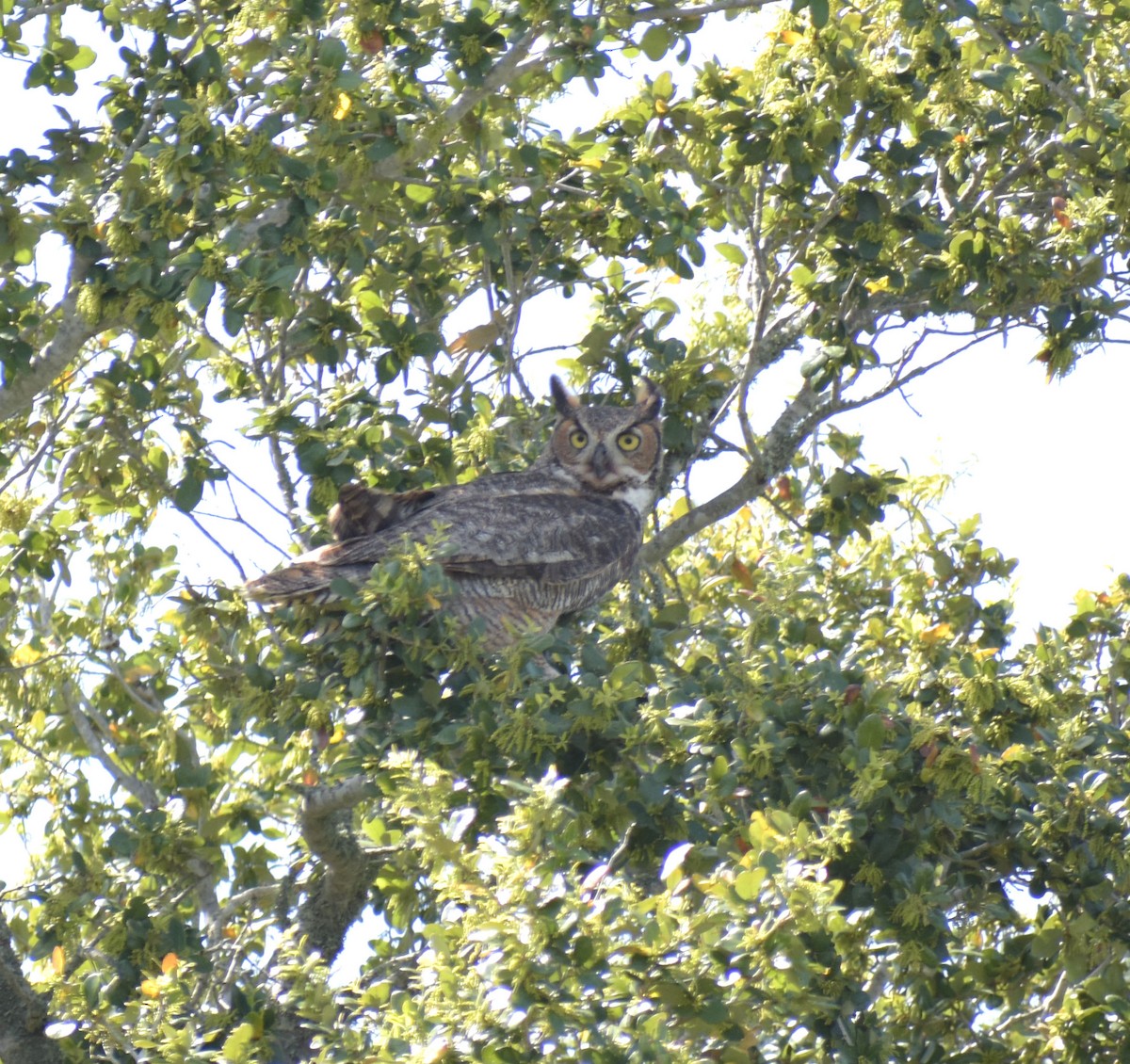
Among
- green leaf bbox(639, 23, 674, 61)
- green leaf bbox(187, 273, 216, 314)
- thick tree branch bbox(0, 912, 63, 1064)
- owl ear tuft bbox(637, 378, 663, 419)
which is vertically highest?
green leaf bbox(639, 23, 674, 61)

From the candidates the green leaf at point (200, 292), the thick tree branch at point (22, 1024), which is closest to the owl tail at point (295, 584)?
the green leaf at point (200, 292)

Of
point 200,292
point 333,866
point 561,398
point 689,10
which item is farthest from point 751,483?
point 200,292

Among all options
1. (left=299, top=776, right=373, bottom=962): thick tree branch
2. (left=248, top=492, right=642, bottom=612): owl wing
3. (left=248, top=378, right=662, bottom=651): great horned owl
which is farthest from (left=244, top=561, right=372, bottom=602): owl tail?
(left=299, top=776, right=373, bottom=962): thick tree branch

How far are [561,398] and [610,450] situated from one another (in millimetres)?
396

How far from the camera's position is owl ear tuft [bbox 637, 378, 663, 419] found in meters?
5.86

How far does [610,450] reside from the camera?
632cm

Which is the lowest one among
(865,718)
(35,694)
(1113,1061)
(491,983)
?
(1113,1061)

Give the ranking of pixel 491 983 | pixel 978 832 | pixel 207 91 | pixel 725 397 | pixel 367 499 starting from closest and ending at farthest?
pixel 491 983 → pixel 978 832 → pixel 207 91 → pixel 367 499 → pixel 725 397

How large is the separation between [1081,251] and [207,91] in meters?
3.00

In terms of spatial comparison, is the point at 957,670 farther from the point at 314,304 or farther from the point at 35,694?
the point at 35,694

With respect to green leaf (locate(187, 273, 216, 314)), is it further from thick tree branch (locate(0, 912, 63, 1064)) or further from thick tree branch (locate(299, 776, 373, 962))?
thick tree branch (locate(0, 912, 63, 1064))

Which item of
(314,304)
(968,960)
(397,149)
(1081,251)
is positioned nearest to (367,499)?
(314,304)

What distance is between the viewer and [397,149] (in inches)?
188

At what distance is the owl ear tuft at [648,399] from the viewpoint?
19.2 feet
